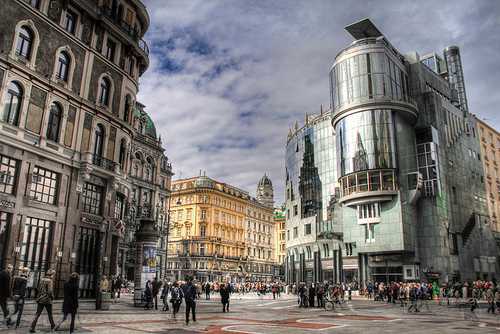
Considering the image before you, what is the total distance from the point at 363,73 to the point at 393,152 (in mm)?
11979

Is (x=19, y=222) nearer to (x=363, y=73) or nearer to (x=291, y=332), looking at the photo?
(x=291, y=332)

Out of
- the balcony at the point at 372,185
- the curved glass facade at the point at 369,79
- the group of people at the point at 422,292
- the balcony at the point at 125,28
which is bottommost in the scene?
the group of people at the point at 422,292

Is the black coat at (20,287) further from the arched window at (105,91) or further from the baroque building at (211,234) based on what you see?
the baroque building at (211,234)

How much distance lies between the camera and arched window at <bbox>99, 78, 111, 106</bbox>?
96.7ft

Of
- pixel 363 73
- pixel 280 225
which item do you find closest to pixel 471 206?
pixel 363 73

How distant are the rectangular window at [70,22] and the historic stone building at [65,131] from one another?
89 mm

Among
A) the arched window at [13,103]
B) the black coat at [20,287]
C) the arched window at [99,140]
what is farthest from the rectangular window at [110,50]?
the black coat at [20,287]

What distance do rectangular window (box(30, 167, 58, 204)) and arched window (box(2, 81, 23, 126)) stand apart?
315 centimetres

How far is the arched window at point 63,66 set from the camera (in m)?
25.8

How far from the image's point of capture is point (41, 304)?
38.7 ft

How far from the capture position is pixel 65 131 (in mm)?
25734

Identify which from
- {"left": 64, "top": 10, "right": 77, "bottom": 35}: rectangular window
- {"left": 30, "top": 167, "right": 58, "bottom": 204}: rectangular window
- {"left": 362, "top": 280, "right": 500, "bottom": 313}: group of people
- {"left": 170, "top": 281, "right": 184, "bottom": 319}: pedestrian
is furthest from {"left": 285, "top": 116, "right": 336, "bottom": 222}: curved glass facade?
{"left": 170, "top": 281, "right": 184, "bottom": 319}: pedestrian

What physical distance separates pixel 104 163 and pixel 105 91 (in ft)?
18.5

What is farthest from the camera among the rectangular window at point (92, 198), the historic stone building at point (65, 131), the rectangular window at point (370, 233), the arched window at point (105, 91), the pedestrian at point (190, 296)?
the rectangular window at point (370, 233)
